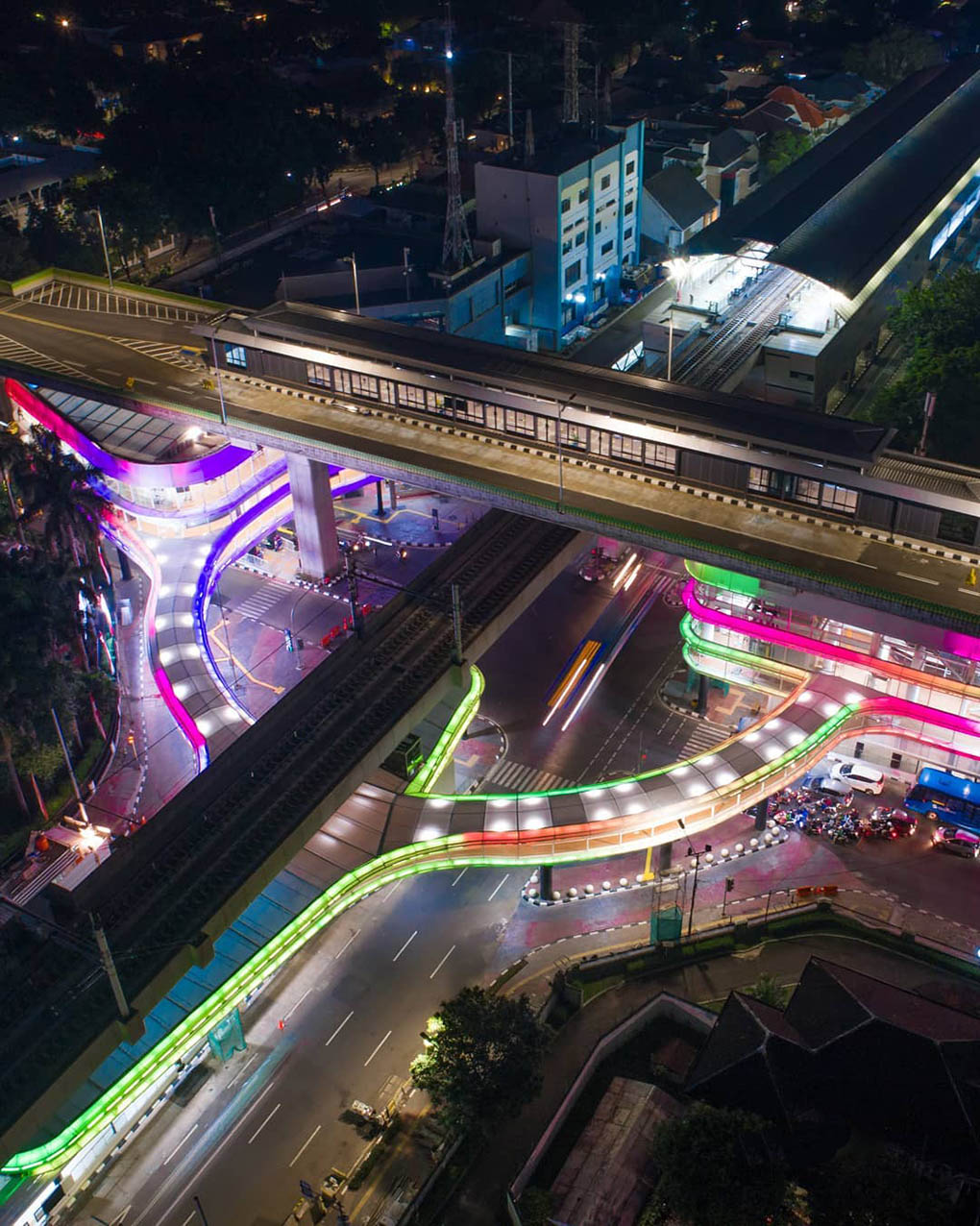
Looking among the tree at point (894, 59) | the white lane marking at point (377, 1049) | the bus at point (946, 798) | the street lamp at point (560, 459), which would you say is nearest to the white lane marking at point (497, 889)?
the white lane marking at point (377, 1049)

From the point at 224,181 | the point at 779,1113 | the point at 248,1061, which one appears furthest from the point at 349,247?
the point at 779,1113

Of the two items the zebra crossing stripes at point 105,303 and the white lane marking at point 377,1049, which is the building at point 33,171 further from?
the white lane marking at point 377,1049

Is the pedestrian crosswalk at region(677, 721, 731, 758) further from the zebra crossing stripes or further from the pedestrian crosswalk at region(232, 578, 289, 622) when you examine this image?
the zebra crossing stripes

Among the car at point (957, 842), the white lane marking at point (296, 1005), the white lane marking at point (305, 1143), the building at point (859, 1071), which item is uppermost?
the building at point (859, 1071)

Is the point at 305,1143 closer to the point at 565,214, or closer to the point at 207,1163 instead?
the point at 207,1163

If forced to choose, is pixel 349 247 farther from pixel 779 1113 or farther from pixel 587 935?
pixel 779 1113

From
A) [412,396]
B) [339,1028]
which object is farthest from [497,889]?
[412,396]
